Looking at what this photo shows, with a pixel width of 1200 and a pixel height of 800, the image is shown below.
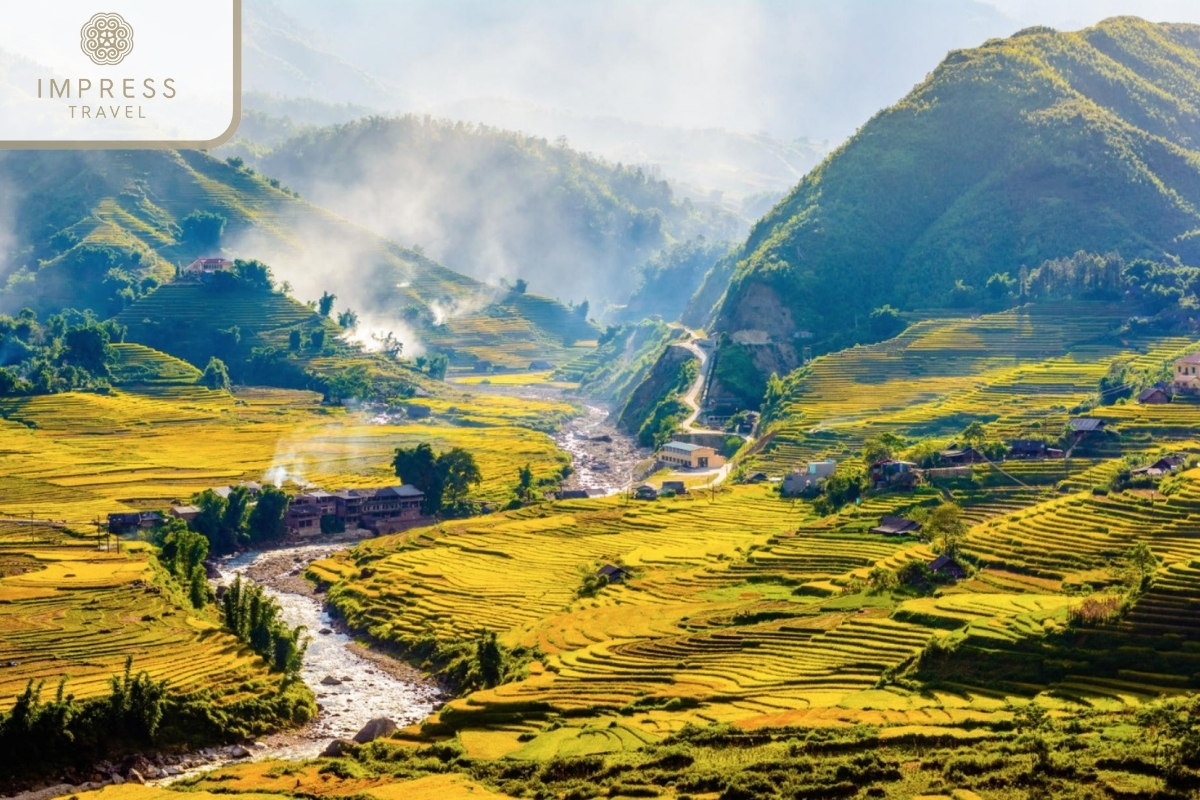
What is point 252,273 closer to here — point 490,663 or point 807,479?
point 807,479

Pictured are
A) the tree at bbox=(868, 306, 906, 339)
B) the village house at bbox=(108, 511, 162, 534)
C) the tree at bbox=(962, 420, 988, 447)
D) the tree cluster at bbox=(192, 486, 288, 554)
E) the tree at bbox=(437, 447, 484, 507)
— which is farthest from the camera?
the tree at bbox=(868, 306, 906, 339)

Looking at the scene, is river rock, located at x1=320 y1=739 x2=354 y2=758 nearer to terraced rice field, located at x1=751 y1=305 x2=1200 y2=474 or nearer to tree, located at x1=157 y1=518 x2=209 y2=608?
tree, located at x1=157 y1=518 x2=209 y2=608

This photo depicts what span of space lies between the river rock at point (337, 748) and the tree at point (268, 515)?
30098mm

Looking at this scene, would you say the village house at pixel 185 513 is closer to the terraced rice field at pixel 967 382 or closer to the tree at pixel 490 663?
the tree at pixel 490 663

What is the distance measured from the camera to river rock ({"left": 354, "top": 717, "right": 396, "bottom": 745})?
3997cm

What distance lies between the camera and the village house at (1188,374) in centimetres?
6544

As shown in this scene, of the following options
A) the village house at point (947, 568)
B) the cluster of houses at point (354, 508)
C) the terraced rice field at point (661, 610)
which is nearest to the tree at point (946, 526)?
the village house at point (947, 568)

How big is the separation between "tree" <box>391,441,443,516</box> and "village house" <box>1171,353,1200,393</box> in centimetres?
3401

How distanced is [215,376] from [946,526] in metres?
60.0

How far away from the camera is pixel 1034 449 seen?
60.9 meters

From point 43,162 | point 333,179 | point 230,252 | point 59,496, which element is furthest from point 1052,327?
point 333,179

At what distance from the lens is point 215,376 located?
97688 millimetres

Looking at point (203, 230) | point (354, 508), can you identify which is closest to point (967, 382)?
point (354, 508)

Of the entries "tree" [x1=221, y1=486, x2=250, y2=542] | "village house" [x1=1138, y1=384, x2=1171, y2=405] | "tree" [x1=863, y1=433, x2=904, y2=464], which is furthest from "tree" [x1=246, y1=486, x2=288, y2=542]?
"village house" [x1=1138, y1=384, x2=1171, y2=405]
